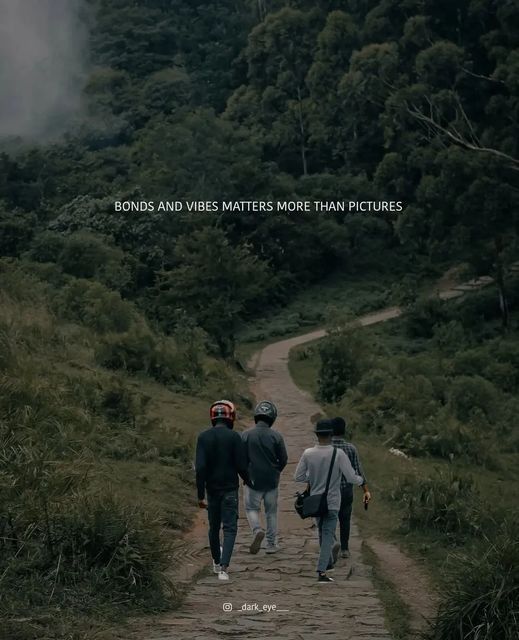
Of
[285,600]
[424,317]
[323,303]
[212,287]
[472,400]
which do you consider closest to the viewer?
[285,600]

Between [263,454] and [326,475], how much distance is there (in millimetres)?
709

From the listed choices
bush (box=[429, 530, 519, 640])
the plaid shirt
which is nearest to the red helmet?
the plaid shirt

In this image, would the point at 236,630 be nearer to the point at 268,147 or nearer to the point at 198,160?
the point at 198,160

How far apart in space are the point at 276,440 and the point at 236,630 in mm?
2284

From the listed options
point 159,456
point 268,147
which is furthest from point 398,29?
point 159,456

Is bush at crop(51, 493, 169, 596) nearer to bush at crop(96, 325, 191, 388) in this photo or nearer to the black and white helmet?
the black and white helmet

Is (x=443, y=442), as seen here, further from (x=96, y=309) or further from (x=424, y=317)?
(x=424, y=317)

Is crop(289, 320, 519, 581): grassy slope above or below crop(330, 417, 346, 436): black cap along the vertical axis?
below

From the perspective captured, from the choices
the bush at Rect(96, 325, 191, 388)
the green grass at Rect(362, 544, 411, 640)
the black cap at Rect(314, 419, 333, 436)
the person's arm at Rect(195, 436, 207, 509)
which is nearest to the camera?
the green grass at Rect(362, 544, 411, 640)

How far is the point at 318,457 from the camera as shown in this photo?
25.3 feet

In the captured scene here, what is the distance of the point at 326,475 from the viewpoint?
766 centimetres

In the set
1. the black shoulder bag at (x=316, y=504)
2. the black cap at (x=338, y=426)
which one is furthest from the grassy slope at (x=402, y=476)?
Answer: the black cap at (x=338, y=426)

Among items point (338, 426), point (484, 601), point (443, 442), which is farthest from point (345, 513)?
point (443, 442)

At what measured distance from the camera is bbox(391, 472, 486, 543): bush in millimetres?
9648
